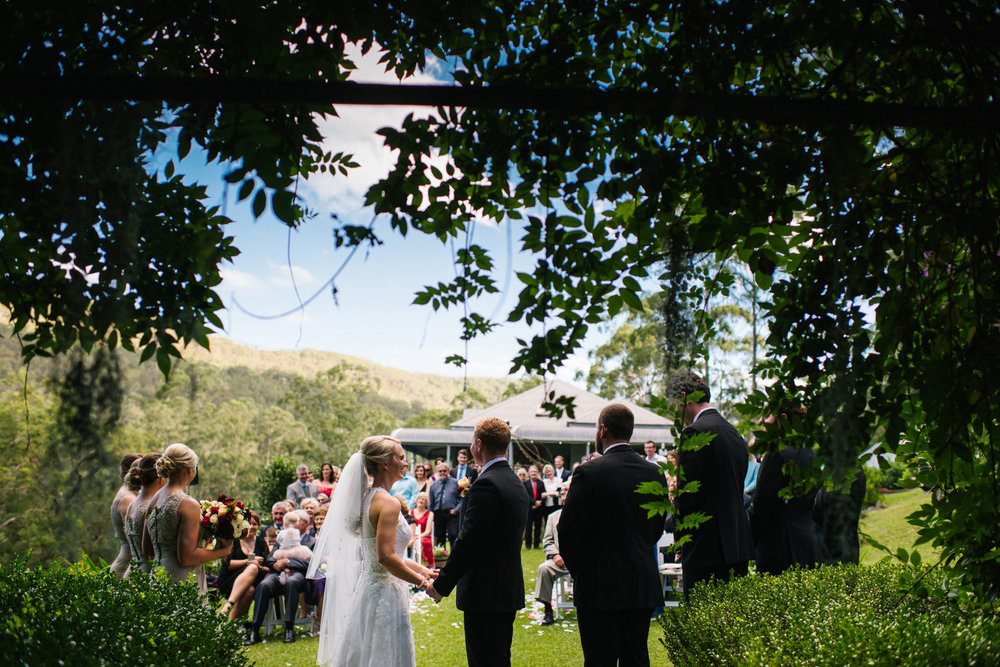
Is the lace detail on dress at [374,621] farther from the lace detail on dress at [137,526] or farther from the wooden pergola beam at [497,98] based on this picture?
the wooden pergola beam at [497,98]

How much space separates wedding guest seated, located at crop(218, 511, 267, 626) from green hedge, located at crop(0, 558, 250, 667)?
451cm

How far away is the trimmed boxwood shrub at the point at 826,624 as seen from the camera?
9.80ft

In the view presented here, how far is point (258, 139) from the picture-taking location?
2.10 meters

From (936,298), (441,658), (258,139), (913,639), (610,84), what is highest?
(610,84)

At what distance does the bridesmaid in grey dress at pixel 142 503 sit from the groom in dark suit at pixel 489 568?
9.07 feet

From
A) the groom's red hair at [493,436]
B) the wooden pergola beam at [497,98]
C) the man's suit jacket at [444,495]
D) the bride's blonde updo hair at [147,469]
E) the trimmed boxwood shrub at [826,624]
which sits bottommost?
the man's suit jacket at [444,495]

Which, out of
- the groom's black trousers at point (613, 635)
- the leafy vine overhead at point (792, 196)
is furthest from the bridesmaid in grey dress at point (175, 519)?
the leafy vine overhead at point (792, 196)

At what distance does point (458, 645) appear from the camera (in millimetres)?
8836

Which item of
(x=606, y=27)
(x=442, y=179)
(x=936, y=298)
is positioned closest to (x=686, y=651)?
(x=936, y=298)

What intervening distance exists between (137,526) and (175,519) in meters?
0.60

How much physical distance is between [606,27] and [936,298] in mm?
1761

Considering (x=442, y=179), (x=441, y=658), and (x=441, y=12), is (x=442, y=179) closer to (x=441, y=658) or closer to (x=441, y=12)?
(x=441, y=12)

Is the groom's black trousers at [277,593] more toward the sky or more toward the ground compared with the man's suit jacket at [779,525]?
more toward the ground

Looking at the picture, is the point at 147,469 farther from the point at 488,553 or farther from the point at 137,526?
the point at 488,553
